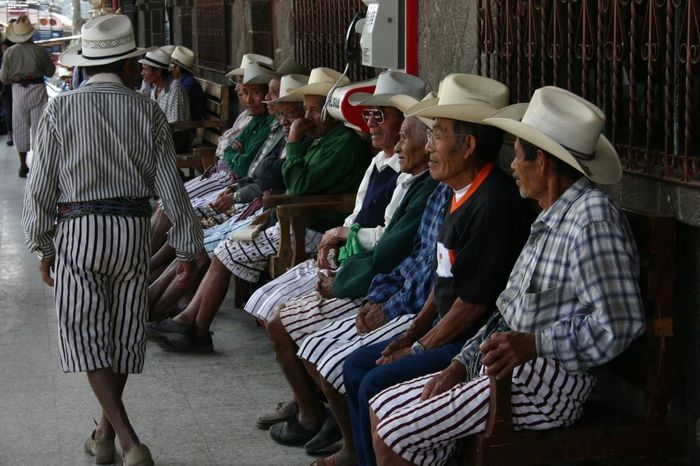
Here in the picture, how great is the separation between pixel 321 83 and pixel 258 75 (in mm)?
1365

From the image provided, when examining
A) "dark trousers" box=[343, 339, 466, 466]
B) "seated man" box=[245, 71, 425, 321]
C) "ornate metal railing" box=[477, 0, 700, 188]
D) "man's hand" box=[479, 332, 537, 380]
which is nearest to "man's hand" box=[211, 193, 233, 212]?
"seated man" box=[245, 71, 425, 321]

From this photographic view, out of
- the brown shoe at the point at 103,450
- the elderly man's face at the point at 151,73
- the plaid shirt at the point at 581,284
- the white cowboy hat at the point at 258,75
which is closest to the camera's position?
the plaid shirt at the point at 581,284

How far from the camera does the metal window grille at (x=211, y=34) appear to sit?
36.7 feet

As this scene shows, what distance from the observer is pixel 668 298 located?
130 inches

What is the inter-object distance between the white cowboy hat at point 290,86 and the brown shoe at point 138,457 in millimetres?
2453

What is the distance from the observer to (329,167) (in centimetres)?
583

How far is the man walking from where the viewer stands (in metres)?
4.27

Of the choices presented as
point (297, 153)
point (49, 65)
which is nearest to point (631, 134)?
point (297, 153)

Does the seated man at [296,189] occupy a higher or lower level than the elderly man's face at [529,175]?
lower

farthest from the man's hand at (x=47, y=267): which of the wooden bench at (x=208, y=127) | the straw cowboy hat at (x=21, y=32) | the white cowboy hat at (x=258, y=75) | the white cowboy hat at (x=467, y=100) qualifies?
the straw cowboy hat at (x=21, y=32)

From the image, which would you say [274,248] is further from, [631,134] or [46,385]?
[631,134]

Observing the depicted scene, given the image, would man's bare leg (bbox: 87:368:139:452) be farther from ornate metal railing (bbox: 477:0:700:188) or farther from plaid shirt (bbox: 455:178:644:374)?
ornate metal railing (bbox: 477:0:700:188)

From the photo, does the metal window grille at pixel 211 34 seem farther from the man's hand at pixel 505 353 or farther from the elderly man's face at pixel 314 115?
the man's hand at pixel 505 353

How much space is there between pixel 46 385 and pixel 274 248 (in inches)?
51.7
